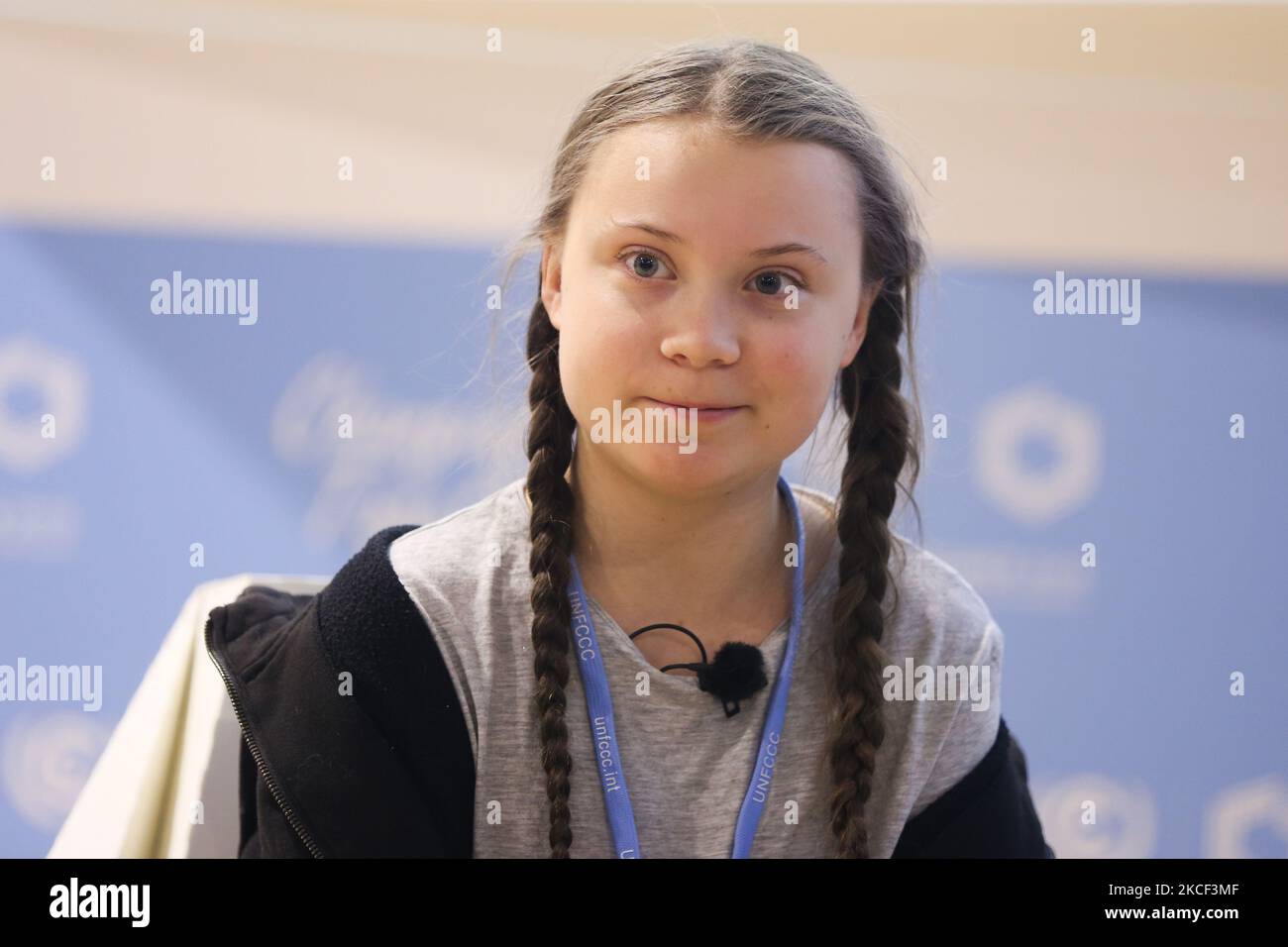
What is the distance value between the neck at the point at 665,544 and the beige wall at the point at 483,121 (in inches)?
31.5

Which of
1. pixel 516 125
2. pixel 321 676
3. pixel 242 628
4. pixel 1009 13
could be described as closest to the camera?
pixel 321 676

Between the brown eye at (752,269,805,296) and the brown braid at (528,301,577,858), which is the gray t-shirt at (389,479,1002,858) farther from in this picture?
the brown eye at (752,269,805,296)

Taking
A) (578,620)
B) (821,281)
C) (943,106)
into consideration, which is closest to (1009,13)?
(943,106)

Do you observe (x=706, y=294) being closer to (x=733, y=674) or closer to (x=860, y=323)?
(x=860, y=323)

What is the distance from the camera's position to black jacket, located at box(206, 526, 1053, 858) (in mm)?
1112

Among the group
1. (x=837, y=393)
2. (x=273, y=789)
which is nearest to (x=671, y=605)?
(x=837, y=393)

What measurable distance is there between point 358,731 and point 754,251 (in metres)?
0.61

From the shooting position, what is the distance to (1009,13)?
6.03ft

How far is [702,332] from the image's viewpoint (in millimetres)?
1118

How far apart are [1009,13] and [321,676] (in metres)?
1.48

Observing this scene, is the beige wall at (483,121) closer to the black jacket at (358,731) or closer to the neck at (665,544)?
the neck at (665,544)

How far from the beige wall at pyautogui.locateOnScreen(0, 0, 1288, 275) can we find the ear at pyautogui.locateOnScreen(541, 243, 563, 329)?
2.09 feet
